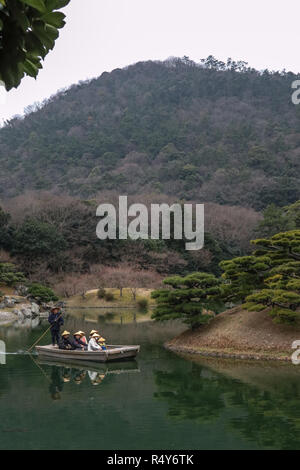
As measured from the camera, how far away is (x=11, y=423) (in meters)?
6.98

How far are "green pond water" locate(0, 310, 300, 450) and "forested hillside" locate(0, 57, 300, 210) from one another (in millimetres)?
42150

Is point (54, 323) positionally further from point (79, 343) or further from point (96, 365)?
point (96, 365)

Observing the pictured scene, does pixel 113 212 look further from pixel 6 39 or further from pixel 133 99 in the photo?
pixel 133 99

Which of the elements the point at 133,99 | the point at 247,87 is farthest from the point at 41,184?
the point at 247,87

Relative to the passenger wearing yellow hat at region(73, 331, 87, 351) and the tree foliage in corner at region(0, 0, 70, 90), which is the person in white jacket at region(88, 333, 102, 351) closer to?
the passenger wearing yellow hat at region(73, 331, 87, 351)

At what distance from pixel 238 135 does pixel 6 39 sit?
6812 cm

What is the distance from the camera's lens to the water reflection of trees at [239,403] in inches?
252

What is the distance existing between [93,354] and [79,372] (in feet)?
2.40

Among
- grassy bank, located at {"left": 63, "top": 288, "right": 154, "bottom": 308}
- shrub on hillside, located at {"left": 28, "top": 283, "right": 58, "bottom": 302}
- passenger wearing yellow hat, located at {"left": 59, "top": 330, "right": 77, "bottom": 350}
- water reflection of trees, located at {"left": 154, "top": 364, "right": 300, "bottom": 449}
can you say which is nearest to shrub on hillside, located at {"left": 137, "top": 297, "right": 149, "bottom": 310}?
grassy bank, located at {"left": 63, "top": 288, "right": 154, "bottom": 308}

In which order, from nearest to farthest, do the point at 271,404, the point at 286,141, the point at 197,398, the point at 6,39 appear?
the point at 6,39
the point at 271,404
the point at 197,398
the point at 286,141

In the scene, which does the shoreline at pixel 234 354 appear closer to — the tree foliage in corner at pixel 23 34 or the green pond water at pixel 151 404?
the green pond water at pixel 151 404

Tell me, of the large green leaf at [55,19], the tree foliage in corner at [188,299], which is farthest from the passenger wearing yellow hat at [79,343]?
the large green leaf at [55,19]

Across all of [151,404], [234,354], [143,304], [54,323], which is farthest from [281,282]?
[143,304]

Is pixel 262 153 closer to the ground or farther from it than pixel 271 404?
farther from it
